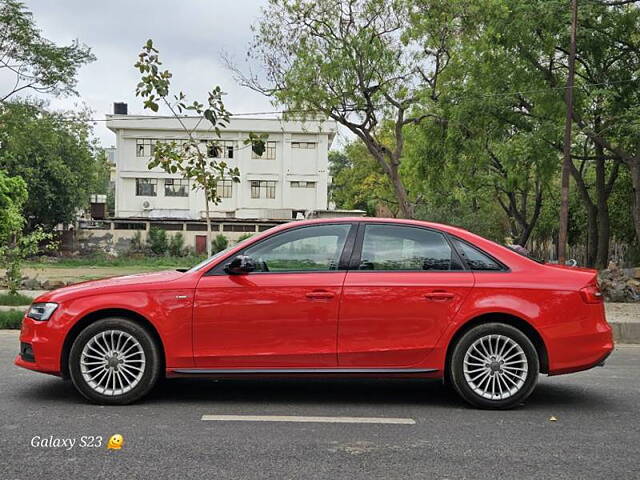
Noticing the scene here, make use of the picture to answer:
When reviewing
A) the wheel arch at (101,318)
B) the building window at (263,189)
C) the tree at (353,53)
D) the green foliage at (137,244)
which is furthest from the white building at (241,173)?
the wheel arch at (101,318)

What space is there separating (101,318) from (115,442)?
4.53 ft

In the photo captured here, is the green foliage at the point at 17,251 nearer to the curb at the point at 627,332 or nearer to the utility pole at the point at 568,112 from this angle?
the curb at the point at 627,332

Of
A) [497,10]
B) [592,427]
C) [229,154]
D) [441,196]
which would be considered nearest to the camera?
[592,427]

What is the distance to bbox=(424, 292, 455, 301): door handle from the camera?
5551mm

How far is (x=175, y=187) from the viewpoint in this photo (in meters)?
54.3

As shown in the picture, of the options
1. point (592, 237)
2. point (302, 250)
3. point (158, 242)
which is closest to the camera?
point (302, 250)

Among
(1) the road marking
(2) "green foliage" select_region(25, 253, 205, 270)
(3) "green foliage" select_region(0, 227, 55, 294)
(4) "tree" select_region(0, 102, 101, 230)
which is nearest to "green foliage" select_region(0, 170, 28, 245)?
(3) "green foliage" select_region(0, 227, 55, 294)

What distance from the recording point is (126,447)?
446 centimetres

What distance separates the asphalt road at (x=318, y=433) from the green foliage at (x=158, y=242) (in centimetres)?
4327

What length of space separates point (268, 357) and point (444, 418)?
4.93ft

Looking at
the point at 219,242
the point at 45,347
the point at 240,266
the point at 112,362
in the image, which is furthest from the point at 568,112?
the point at 219,242

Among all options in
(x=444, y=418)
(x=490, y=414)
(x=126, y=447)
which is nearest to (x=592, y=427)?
(x=490, y=414)

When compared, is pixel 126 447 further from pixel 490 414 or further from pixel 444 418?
pixel 490 414

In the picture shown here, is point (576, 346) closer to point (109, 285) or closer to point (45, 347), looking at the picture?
point (109, 285)
